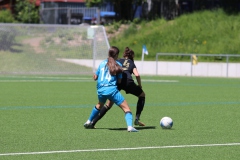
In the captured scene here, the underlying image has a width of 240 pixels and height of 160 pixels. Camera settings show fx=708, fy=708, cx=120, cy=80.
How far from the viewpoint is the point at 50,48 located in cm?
3906

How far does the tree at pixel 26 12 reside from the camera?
59.6 metres

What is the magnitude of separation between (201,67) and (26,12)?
22.6 meters

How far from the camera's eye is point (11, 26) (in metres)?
38.1

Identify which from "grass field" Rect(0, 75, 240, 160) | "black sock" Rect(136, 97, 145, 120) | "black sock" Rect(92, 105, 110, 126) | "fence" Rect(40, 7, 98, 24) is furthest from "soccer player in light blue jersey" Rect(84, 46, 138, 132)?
"fence" Rect(40, 7, 98, 24)

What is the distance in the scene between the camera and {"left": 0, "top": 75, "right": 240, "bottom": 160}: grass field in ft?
34.3

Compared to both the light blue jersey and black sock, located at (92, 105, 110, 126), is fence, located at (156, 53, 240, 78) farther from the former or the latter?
the light blue jersey

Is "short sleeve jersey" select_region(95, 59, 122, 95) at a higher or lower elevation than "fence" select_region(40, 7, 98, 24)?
lower

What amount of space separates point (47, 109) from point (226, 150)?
26.5 ft

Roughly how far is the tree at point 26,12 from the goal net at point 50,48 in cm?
1998

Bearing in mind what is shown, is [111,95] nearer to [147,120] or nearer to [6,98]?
[147,120]

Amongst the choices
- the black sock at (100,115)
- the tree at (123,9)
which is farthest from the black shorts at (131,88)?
the tree at (123,9)

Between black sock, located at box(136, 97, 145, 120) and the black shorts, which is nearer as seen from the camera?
the black shorts

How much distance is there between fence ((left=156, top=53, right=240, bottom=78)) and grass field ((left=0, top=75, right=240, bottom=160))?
17.6 m

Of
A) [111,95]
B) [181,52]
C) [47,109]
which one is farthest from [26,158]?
[181,52]
